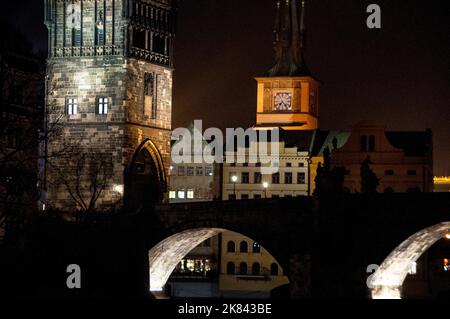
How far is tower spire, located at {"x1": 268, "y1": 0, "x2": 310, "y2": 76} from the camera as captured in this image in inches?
4744

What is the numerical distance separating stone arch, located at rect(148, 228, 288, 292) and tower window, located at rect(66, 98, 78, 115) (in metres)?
7.58

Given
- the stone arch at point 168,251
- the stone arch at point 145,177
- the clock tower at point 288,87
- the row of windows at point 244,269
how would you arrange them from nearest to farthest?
the stone arch at point 168,251
the stone arch at point 145,177
the row of windows at point 244,269
the clock tower at point 288,87

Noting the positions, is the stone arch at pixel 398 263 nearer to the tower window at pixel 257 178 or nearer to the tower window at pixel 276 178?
the tower window at pixel 276 178

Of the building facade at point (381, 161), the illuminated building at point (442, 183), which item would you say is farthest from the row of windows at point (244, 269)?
the illuminated building at point (442, 183)

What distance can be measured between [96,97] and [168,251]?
305 inches

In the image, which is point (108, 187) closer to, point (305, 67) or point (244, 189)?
point (244, 189)

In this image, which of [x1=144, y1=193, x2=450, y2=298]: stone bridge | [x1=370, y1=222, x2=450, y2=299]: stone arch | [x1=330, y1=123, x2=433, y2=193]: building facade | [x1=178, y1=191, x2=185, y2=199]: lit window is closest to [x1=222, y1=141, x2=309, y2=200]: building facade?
[x1=178, y1=191, x2=185, y2=199]: lit window

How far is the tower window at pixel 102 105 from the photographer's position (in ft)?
263

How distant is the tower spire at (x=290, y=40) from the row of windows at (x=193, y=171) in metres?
14.1

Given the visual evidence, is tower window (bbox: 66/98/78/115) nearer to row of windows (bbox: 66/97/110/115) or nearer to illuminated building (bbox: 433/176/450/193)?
row of windows (bbox: 66/97/110/115)

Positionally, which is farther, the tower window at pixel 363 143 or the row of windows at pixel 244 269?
the row of windows at pixel 244 269

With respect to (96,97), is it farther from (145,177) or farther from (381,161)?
(381,161)

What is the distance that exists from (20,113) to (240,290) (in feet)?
128
